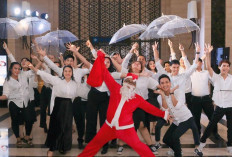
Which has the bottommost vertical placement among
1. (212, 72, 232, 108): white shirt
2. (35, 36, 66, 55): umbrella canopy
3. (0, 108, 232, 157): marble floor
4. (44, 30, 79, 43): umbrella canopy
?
(0, 108, 232, 157): marble floor

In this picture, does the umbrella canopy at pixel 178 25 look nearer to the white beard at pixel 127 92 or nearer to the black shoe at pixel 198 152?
the black shoe at pixel 198 152

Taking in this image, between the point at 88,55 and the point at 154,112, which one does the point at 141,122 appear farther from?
the point at 88,55

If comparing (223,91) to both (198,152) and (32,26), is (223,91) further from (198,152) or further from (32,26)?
(32,26)

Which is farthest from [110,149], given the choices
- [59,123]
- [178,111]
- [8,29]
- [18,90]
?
[8,29]

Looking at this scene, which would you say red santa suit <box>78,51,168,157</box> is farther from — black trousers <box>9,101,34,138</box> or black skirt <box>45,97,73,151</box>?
black trousers <box>9,101,34,138</box>

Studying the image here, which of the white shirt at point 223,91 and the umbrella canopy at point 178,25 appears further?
the umbrella canopy at point 178,25

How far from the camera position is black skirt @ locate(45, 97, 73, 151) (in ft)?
16.8

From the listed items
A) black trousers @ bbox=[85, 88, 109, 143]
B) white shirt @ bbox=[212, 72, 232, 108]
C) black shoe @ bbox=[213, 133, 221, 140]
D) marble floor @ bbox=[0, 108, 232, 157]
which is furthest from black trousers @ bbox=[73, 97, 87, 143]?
black shoe @ bbox=[213, 133, 221, 140]

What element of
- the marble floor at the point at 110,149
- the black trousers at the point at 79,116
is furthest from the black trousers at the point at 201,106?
the black trousers at the point at 79,116

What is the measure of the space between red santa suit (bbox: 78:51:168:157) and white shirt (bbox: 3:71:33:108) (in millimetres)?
1863

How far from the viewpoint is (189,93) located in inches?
269

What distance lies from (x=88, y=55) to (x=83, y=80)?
5.76 metres

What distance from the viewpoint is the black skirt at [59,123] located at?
16.8 feet

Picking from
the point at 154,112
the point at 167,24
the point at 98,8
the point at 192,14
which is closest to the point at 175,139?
the point at 154,112
